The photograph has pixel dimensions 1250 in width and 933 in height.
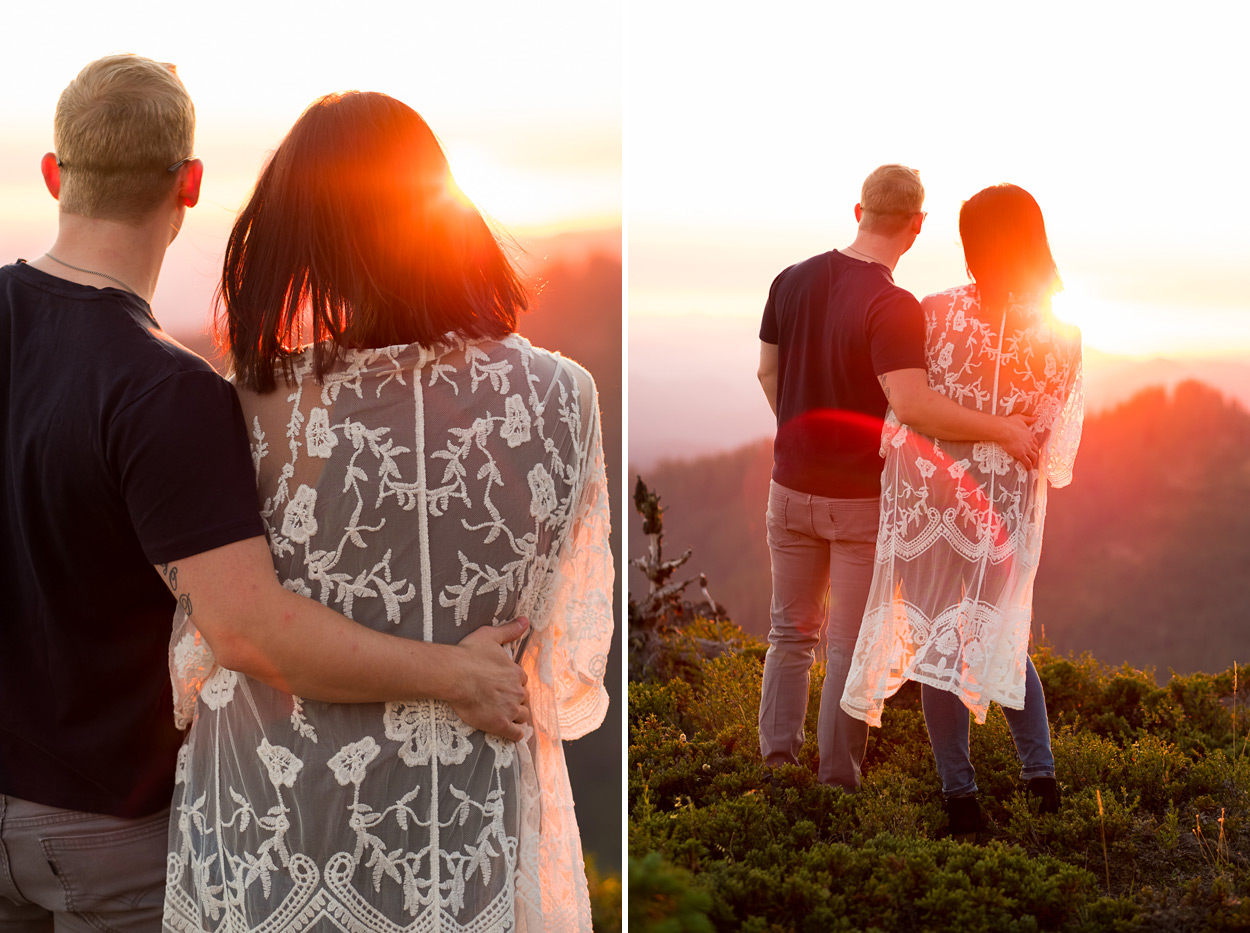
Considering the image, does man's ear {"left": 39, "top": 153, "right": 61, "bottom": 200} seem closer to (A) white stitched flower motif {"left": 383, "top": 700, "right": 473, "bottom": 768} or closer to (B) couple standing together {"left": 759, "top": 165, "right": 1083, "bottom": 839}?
(A) white stitched flower motif {"left": 383, "top": 700, "right": 473, "bottom": 768}

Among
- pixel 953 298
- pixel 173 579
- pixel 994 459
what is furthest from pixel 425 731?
pixel 953 298

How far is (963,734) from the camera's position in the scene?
3229 mm

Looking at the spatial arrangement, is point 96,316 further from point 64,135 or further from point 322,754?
point 322,754

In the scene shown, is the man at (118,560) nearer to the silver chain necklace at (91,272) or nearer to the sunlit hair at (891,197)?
the silver chain necklace at (91,272)

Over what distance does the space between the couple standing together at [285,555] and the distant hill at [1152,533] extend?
11.9 feet

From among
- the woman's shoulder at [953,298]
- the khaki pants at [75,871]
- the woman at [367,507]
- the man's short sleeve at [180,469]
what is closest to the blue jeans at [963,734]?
the woman's shoulder at [953,298]

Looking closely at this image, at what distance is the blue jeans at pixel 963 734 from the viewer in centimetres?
322

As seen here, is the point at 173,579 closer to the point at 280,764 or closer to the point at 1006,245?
the point at 280,764

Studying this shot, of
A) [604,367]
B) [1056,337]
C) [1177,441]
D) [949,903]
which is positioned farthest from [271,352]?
[1177,441]

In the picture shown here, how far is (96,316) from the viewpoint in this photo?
1295 mm

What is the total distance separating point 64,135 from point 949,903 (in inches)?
107

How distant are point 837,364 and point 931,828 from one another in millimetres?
1579

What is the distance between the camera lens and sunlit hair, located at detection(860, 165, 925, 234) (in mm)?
3285

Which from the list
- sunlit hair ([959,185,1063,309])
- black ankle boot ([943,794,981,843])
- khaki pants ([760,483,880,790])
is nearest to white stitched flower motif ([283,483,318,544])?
khaki pants ([760,483,880,790])
